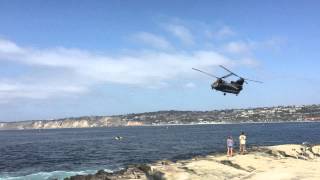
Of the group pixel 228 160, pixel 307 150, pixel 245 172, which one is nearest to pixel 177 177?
pixel 245 172

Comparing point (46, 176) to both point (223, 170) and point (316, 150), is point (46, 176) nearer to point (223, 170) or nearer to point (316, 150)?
point (223, 170)

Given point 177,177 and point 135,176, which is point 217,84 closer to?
point 135,176

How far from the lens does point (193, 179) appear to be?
105 feet

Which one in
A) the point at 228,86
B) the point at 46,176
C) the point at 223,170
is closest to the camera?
the point at 223,170

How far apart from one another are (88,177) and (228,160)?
12.3 metres

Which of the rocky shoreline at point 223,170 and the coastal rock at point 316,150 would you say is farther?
the coastal rock at point 316,150

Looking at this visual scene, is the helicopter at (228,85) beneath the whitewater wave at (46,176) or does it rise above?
above

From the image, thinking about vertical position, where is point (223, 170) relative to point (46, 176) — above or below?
above

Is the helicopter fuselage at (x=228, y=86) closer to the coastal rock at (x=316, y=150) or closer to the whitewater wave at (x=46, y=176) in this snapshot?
the coastal rock at (x=316, y=150)

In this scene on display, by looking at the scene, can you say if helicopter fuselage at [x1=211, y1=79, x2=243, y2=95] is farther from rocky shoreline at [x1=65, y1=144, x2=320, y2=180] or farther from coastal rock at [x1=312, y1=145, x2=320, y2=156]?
coastal rock at [x1=312, y1=145, x2=320, y2=156]

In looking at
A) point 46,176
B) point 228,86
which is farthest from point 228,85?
point 46,176

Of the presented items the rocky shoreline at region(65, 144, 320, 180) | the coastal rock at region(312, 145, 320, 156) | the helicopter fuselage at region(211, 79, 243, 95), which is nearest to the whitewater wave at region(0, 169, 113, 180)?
the rocky shoreline at region(65, 144, 320, 180)

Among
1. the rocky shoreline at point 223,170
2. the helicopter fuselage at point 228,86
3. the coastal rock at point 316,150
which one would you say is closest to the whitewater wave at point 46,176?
the rocky shoreline at point 223,170

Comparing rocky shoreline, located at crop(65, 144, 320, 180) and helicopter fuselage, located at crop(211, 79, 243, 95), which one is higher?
helicopter fuselage, located at crop(211, 79, 243, 95)
